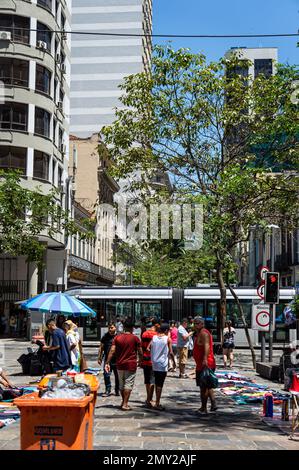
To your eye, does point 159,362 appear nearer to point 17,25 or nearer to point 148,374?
point 148,374

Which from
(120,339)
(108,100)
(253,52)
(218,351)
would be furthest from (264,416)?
(253,52)

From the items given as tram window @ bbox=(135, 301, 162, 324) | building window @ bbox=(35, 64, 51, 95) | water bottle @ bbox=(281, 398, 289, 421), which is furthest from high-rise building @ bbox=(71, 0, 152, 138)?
water bottle @ bbox=(281, 398, 289, 421)

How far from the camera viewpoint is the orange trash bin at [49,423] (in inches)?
274

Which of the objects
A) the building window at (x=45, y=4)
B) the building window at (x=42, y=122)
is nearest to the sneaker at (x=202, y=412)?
the building window at (x=42, y=122)

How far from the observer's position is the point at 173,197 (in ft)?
82.4

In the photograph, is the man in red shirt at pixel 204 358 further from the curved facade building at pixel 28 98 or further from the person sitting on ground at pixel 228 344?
the curved facade building at pixel 28 98

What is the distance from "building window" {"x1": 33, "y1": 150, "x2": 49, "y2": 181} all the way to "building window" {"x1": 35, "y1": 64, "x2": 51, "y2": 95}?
12.4ft

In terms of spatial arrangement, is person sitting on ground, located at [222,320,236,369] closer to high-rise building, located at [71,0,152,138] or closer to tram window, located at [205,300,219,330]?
tram window, located at [205,300,219,330]

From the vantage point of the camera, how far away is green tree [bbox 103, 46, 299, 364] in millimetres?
23391

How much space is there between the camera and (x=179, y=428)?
35.0 ft

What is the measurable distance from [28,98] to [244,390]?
26.5 m

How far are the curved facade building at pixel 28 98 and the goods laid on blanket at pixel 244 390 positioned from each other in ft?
67.8

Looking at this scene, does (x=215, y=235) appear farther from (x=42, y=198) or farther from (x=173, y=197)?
(x=42, y=198)

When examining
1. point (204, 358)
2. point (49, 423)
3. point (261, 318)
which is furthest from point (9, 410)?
point (261, 318)
